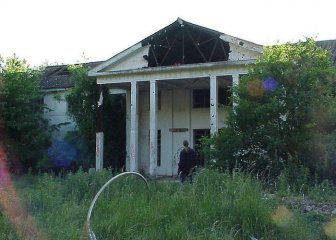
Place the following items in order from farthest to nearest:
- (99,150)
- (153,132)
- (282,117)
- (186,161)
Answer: (99,150), (153,132), (186,161), (282,117)

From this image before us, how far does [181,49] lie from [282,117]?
962 centimetres

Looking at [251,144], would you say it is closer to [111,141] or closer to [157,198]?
[157,198]

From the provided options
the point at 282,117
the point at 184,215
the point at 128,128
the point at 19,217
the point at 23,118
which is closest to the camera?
the point at 184,215

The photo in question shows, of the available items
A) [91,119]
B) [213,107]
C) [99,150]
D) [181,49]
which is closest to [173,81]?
[181,49]

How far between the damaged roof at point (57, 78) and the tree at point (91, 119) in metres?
2.87

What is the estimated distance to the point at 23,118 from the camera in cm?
2723

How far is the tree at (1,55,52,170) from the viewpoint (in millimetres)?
27078

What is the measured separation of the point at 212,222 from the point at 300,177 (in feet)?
16.9

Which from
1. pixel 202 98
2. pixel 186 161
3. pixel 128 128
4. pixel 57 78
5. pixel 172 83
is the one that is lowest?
pixel 186 161

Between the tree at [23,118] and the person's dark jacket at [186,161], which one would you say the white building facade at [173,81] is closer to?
the person's dark jacket at [186,161]

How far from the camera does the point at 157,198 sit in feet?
30.1

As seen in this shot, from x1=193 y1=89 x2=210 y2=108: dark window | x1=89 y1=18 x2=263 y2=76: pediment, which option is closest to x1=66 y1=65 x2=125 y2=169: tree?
x1=89 y1=18 x2=263 y2=76: pediment

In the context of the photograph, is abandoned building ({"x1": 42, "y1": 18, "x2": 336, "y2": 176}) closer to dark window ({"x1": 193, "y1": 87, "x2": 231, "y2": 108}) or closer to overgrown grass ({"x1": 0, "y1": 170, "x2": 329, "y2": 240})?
dark window ({"x1": 193, "y1": 87, "x2": 231, "y2": 108})

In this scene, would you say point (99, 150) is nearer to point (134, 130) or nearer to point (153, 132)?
point (134, 130)
